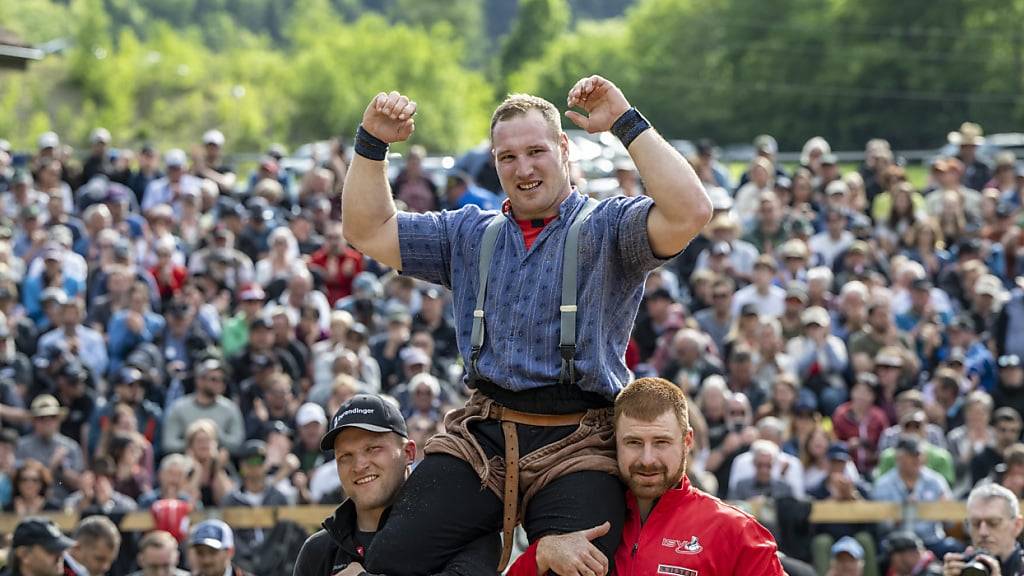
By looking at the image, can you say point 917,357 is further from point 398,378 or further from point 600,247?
point 600,247

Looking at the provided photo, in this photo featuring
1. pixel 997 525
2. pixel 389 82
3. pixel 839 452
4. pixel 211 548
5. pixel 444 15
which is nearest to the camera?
pixel 997 525

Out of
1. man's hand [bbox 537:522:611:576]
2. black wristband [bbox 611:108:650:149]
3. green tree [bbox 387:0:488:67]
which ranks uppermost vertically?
green tree [bbox 387:0:488:67]

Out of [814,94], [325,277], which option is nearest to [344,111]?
[814,94]

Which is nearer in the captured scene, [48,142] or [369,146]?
[369,146]

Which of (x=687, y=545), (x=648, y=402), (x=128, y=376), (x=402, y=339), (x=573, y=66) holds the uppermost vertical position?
(x=573, y=66)

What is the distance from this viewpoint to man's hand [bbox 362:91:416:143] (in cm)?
542

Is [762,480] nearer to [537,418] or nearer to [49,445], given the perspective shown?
[49,445]

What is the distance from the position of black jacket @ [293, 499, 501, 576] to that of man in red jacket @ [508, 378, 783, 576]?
10cm

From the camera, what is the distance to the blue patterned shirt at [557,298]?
5234mm

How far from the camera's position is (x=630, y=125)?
516cm

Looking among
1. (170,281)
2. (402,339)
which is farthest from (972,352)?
(170,281)

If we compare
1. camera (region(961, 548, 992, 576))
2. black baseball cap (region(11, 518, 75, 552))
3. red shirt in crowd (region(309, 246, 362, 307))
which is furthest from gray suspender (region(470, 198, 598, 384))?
red shirt in crowd (region(309, 246, 362, 307))

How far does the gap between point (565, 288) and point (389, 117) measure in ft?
2.50

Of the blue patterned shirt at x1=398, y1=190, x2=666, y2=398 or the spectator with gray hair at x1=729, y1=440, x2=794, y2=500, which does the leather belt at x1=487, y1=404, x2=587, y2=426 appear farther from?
the spectator with gray hair at x1=729, y1=440, x2=794, y2=500
